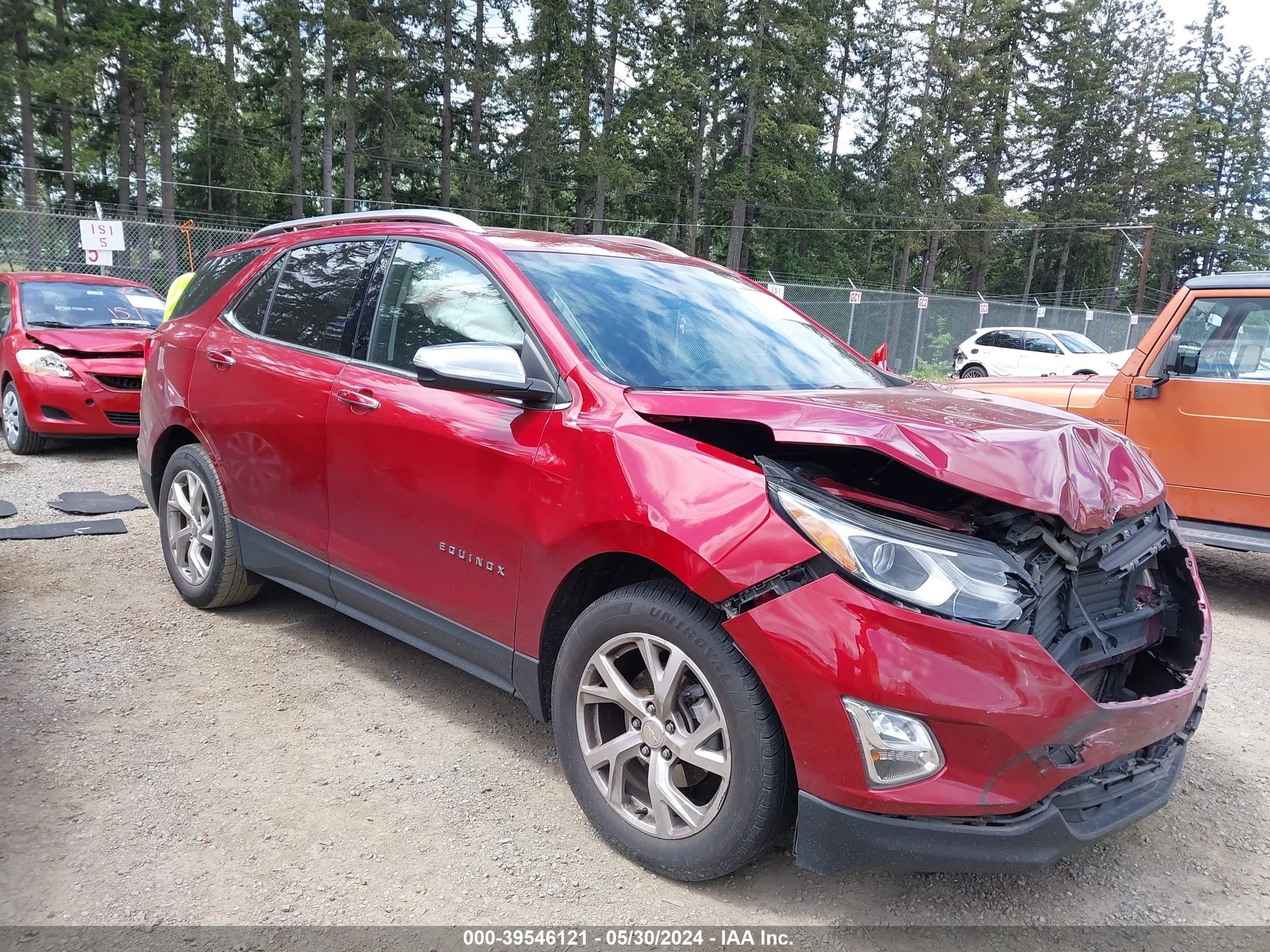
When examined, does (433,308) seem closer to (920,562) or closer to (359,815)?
(359,815)

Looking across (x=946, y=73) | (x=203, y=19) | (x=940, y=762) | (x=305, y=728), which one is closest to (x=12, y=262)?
(x=203, y=19)

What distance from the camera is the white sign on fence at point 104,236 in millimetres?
12859

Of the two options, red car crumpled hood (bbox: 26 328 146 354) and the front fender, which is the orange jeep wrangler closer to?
the front fender

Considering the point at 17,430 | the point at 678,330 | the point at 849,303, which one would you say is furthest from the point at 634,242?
the point at 849,303

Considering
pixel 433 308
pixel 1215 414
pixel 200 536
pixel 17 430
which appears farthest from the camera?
pixel 17 430

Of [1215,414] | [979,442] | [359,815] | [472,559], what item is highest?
[979,442]

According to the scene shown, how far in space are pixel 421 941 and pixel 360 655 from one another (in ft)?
6.35

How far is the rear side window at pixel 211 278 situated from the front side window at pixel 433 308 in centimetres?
128

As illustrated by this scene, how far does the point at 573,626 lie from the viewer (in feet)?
8.48

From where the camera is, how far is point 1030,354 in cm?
2094

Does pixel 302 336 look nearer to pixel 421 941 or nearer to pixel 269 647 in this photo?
pixel 269 647

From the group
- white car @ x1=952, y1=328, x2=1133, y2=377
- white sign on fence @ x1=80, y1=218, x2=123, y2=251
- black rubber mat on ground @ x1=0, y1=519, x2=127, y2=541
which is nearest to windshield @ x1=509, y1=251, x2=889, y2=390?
black rubber mat on ground @ x1=0, y1=519, x2=127, y2=541

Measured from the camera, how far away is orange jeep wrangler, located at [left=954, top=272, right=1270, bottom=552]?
5199 mm

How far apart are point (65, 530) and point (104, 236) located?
371 inches
